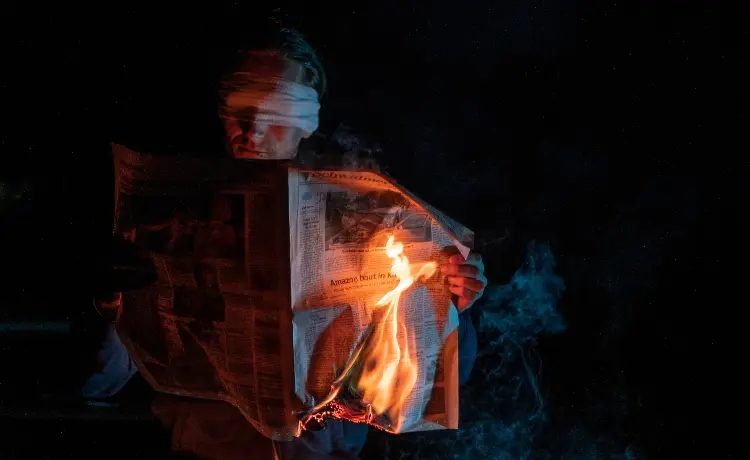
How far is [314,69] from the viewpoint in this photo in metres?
1.09

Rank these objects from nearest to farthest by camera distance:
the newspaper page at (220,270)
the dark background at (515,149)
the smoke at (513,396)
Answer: the newspaper page at (220,270) → the dark background at (515,149) → the smoke at (513,396)

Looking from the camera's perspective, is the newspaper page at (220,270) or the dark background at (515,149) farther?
the dark background at (515,149)

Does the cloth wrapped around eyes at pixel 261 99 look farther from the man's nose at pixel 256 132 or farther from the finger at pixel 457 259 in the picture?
the finger at pixel 457 259

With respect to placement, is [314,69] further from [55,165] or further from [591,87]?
[55,165]

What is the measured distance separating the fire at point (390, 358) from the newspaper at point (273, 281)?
0.6 inches

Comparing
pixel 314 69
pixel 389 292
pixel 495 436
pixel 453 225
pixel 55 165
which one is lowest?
pixel 495 436

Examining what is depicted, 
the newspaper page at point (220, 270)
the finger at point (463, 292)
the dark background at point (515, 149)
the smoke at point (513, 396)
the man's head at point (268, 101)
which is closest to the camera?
the newspaper page at point (220, 270)

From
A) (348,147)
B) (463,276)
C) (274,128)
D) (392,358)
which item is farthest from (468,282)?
(348,147)

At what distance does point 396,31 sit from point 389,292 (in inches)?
30.8

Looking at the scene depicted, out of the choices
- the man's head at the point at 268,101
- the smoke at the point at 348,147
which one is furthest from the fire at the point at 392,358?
the smoke at the point at 348,147

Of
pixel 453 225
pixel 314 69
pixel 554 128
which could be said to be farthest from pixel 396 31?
pixel 453 225

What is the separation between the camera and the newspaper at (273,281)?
812 millimetres

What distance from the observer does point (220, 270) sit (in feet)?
2.76

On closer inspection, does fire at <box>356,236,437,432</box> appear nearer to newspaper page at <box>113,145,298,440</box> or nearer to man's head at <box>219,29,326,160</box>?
newspaper page at <box>113,145,298,440</box>
